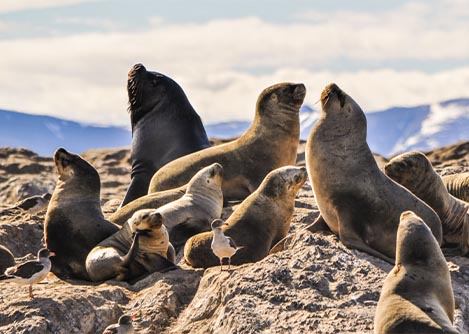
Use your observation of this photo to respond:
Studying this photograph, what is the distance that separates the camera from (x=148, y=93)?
51.0 ft

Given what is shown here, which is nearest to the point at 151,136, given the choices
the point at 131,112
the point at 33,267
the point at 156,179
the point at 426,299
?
the point at 131,112

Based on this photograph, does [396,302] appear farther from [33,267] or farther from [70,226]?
[70,226]

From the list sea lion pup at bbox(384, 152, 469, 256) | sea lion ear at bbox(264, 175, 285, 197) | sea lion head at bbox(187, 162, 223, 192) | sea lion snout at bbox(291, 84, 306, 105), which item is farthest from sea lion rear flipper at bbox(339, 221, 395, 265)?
sea lion snout at bbox(291, 84, 306, 105)

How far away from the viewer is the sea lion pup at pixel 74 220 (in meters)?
10.4

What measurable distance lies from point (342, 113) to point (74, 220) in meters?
2.90

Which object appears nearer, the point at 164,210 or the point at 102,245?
the point at 102,245

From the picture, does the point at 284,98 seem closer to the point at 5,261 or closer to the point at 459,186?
the point at 459,186

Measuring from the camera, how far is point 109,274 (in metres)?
9.80

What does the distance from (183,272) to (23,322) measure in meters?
1.89

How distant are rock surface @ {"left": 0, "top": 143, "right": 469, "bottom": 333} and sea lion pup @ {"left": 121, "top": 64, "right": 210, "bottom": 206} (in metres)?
5.11

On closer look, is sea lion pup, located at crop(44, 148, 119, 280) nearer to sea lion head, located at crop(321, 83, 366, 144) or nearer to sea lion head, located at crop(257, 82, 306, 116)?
sea lion head, located at crop(321, 83, 366, 144)

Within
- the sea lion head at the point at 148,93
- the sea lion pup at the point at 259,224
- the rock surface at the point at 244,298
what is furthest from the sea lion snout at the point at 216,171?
the sea lion head at the point at 148,93

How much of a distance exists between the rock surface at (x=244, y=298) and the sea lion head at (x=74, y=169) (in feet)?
4.59

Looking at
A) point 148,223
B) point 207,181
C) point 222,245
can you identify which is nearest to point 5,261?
point 148,223
